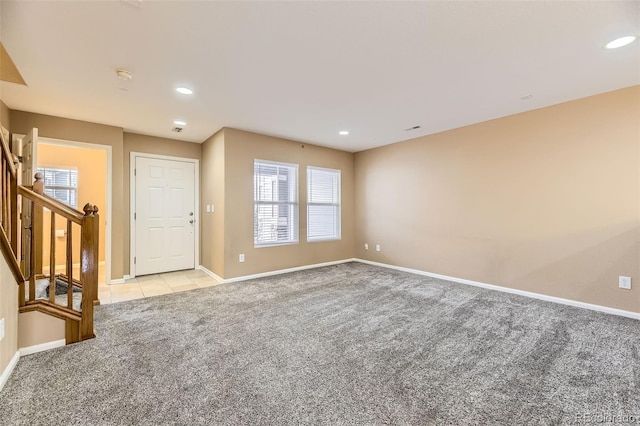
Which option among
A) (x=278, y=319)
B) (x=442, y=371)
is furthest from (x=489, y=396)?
(x=278, y=319)

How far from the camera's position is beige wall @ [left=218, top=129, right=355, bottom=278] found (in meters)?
4.24

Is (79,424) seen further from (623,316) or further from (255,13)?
(623,316)

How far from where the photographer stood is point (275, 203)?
15.9ft

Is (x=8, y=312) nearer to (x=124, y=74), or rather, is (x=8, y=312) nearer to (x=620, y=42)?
(x=124, y=74)

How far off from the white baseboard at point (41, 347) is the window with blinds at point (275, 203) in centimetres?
259

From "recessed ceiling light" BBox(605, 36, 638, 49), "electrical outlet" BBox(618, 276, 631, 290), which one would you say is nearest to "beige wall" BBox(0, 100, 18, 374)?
"recessed ceiling light" BBox(605, 36, 638, 49)

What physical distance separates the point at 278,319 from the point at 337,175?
142 inches

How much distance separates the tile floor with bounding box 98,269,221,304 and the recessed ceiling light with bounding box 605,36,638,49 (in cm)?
489

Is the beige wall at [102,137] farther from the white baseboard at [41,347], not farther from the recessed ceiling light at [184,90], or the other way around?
the white baseboard at [41,347]

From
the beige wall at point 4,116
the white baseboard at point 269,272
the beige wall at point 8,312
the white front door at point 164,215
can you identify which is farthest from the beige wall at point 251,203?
the beige wall at point 4,116

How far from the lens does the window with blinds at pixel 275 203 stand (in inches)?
182

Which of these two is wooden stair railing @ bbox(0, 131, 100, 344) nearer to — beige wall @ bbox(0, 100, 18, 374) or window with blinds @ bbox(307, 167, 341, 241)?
beige wall @ bbox(0, 100, 18, 374)

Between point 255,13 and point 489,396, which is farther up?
point 255,13

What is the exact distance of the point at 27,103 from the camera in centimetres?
326
